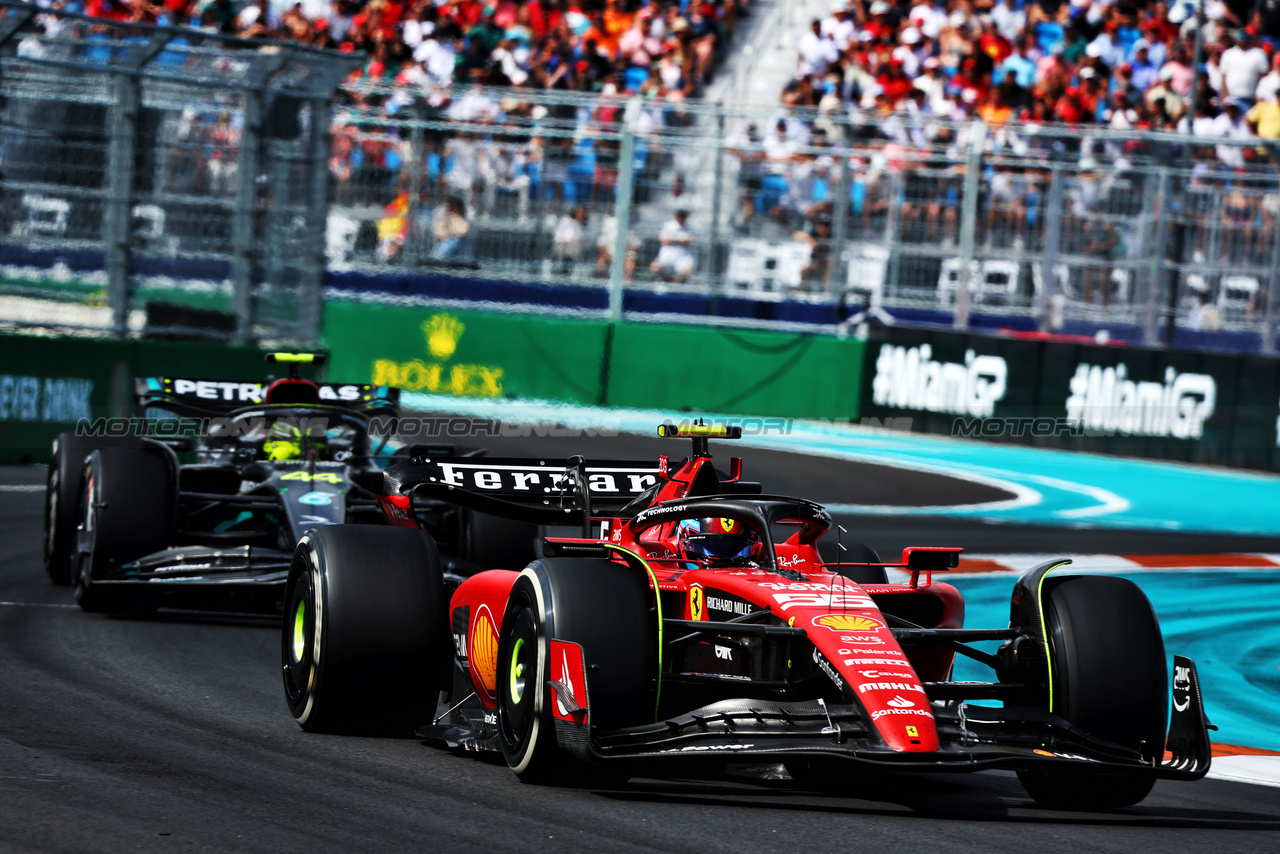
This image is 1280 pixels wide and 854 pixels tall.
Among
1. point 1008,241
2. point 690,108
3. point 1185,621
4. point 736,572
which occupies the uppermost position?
point 690,108

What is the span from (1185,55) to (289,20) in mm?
12131

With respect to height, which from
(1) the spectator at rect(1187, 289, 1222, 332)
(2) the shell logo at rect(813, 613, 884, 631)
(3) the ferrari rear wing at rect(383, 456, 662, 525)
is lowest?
(2) the shell logo at rect(813, 613, 884, 631)

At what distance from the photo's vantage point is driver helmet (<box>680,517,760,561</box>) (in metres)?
6.41

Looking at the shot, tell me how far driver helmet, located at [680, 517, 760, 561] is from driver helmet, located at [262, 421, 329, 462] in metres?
4.26

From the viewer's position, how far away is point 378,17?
2519 centimetres

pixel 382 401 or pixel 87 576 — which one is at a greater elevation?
pixel 382 401

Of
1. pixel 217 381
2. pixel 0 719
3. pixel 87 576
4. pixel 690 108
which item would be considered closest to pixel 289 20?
pixel 690 108

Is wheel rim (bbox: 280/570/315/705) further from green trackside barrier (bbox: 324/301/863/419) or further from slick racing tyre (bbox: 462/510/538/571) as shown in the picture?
green trackside barrier (bbox: 324/301/863/419)

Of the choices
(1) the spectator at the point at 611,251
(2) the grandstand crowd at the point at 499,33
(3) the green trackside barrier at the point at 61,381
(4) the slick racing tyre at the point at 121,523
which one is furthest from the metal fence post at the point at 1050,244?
(4) the slick racing tyre at the point at 121,523

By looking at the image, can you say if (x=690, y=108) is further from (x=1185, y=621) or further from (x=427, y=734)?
(x=427, y=734)

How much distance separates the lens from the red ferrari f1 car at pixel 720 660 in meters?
5.38

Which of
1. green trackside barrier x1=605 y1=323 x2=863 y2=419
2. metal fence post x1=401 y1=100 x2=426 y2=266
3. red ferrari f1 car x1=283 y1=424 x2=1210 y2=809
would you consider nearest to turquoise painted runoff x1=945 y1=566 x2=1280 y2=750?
red ferrari f1 car x1=283 y1=424 x2=1210 y2=809

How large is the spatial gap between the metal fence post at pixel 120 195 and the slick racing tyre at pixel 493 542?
6719 millimetres
